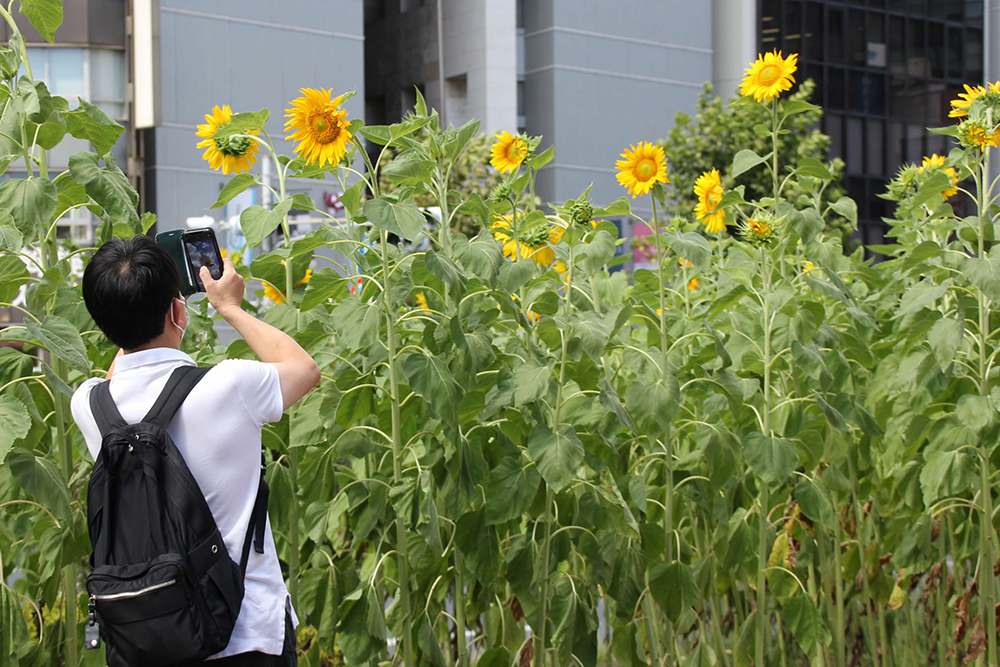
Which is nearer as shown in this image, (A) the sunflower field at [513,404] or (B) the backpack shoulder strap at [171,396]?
(B) the backpack shoulder strap at [171,396]

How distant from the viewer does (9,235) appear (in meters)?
2.38

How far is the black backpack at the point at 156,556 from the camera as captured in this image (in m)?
1.86

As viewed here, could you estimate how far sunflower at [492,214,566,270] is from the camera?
2881 millimetres

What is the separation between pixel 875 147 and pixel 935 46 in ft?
10.9

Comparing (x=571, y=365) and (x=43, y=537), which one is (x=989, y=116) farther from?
(x=43, y=537)

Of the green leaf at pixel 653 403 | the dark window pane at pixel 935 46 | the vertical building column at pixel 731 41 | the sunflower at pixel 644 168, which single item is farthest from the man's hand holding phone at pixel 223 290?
the dark window pane at pixel 935 46

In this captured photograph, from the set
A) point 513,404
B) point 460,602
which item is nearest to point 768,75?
point 513,404

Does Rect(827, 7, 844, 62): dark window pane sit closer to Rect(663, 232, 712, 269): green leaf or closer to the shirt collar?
Rect(663, 232, 712, 269): green leaf

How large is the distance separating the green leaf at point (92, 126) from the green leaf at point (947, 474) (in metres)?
2.19

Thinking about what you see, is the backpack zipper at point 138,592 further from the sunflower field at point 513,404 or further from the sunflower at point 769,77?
the sunflower at point 769,77

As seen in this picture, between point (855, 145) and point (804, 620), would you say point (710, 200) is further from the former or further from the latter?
point (855, 145)

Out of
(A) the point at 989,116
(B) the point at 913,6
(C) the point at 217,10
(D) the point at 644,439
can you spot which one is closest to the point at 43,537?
(D) the point at 644,439

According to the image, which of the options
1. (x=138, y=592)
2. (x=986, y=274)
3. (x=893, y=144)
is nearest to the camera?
(x=138, y=592)

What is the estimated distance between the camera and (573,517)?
285 cm
